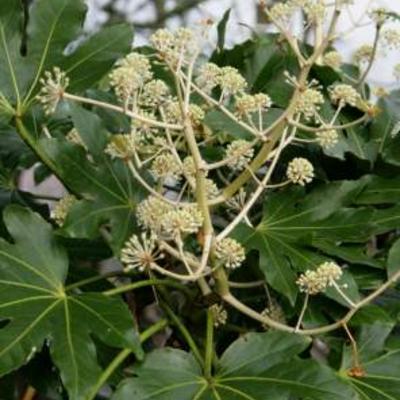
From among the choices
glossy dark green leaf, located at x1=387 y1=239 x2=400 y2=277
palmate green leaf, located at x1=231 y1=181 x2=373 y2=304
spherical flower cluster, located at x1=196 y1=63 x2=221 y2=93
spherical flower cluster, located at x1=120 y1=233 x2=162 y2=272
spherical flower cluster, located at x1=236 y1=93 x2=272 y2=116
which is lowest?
glossy dark green leaf, located at x1=387 y1=239 x2=400 y2=277

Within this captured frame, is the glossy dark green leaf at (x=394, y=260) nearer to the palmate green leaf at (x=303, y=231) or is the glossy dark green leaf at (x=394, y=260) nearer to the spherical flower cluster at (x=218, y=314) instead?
the palmate green leaf at (x=303, y=231)

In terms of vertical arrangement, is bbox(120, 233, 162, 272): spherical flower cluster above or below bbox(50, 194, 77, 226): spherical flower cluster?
above

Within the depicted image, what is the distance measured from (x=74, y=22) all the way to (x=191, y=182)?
0.22 m

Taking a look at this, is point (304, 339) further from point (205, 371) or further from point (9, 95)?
point (9, 95)

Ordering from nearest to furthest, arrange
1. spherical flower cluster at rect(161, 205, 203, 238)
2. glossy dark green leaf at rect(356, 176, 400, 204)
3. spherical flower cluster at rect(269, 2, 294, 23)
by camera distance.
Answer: spherical flower cluster at rect(161, 205, 203, 238) < spherical flower cluster at rect(269, 2, 294, 23) < glossy dark green leaf at rect(356, 176, 400, 204)

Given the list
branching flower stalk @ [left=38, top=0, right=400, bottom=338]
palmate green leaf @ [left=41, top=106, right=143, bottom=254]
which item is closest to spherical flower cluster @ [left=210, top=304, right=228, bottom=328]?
branching flower stalk @ [left=38, top=0, right=400, bottom=338]

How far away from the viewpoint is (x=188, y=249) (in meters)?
0.74

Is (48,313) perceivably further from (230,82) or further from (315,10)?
(315,10)

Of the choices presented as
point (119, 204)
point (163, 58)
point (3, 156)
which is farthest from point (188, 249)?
point (3, 156)

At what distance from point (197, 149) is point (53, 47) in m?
0.22

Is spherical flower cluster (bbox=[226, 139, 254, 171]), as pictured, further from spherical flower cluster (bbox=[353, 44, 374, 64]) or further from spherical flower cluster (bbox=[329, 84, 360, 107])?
spherical flower cluster (bbox=[353, 44, 374, 64])

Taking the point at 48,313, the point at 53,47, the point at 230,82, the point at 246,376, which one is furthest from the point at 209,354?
the point at 53,47

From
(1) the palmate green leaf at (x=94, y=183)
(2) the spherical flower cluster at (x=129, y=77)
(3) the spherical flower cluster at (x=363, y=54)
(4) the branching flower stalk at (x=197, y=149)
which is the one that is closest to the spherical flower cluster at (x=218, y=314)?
(4) the branching flower stalk at (x=197, y=149)

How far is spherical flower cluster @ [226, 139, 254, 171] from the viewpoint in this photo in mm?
680
